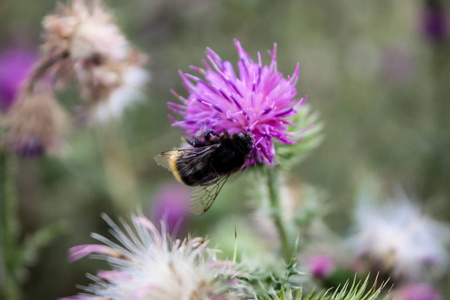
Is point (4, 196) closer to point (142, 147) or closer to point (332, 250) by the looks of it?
point (332, 250)

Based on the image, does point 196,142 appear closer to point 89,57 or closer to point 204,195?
point 204,195

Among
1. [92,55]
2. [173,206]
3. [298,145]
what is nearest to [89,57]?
[92,55]

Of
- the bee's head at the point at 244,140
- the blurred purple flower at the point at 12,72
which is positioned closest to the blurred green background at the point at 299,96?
the blurred purple flower at the point at 12,72

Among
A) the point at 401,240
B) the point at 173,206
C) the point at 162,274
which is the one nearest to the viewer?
the point at 162,274

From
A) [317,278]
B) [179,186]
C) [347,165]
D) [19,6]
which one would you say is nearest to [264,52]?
[347,165]

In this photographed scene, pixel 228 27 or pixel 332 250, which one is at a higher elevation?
pixel 228 27
